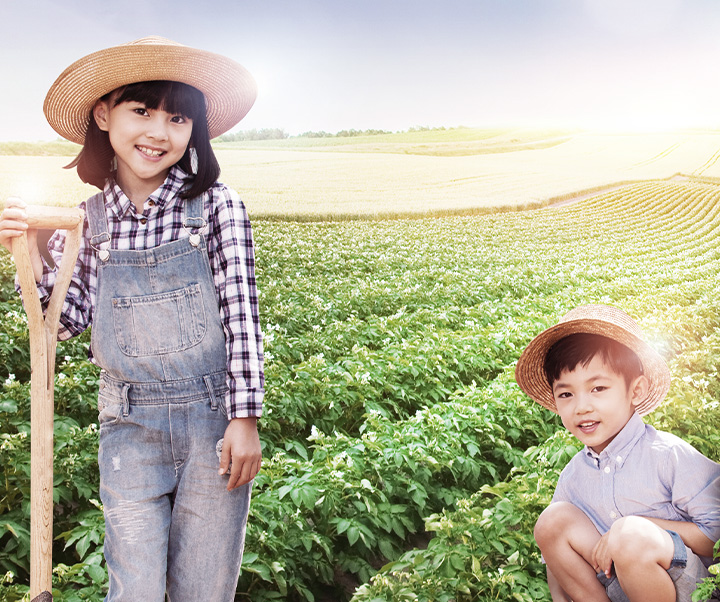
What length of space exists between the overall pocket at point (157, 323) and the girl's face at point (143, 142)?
33cm

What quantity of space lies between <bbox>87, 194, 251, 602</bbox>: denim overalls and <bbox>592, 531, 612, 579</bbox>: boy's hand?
3.17 feet

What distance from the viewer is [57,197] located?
38.7ft

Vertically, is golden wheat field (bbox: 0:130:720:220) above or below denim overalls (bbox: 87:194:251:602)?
above

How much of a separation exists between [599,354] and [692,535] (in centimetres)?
52

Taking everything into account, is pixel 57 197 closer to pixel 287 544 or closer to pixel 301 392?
pixel 301 392

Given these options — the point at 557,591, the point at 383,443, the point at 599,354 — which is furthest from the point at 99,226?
the point at 383,443

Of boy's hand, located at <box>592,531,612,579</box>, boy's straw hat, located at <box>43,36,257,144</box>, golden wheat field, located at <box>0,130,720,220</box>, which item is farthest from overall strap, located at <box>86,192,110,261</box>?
golden wheat field, located at <box>0,130,720,220</box>

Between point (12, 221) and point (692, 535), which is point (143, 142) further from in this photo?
point (692, 535)

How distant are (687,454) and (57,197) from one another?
12192mm

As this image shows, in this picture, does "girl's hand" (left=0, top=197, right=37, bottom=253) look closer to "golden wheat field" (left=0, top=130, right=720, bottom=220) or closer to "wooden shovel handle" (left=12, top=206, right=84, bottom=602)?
"wooden shovel handle" (left=12, top=206, right=84, bottom=602)

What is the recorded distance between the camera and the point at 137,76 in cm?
180

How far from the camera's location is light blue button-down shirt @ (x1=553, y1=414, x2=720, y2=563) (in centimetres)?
164

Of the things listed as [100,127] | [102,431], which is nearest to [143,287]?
[102,431]

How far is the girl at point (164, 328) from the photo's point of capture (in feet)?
5.42
